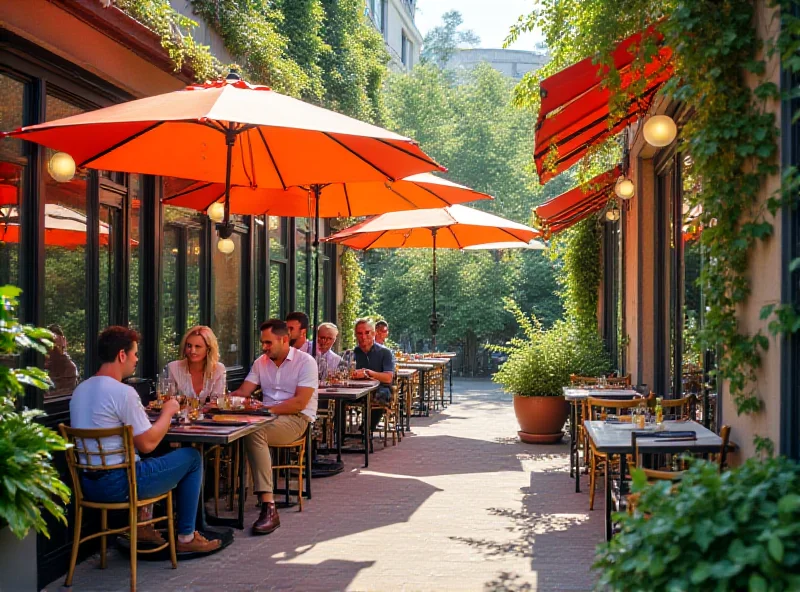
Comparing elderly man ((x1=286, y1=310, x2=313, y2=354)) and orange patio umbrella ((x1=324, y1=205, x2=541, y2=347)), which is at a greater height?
orange patio umbrella ((x1=324, y1=205, x2=541, y2=347))

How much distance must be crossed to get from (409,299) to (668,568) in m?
23.0

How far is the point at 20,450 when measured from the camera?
12.3 feet

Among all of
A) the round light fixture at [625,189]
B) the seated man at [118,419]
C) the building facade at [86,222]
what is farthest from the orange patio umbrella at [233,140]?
the round light fixture at [625,189]

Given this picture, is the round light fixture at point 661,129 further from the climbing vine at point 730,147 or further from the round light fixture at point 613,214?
the round light fixture at point 613,214

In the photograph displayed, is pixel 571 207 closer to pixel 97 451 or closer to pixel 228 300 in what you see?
pixel 228 300

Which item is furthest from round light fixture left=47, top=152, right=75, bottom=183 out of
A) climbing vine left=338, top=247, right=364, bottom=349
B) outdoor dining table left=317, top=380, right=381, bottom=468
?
climbing vine left=338, top=247, right=364, bottom=349

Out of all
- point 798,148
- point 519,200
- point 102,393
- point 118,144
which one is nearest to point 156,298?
point 118,144

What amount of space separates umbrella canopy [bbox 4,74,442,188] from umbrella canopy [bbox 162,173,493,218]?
934 mm

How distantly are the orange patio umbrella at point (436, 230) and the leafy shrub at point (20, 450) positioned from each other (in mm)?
7681

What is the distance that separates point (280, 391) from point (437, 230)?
621cm

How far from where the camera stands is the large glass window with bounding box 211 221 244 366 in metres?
10.8

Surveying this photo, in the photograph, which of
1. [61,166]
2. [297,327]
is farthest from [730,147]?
[297,327]

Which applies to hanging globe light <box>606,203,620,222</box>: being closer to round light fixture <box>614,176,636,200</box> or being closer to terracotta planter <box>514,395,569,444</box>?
round light fixture <box>614,176,636,200</box>

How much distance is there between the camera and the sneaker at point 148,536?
6184 millimetres
